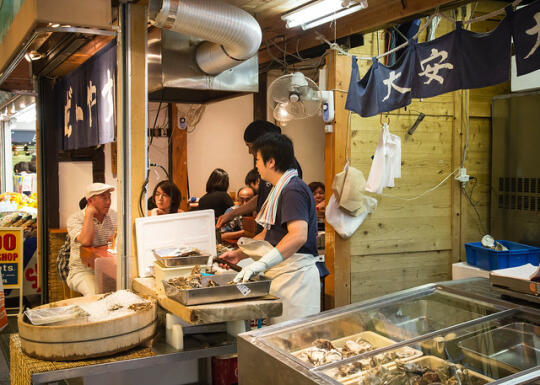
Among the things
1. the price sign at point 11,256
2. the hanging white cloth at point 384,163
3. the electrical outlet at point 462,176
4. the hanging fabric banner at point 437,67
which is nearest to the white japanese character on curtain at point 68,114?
the price sign at point 11,256

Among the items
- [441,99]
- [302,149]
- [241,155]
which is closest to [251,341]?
[441,99]

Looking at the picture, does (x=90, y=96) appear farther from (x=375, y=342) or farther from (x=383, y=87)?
(x=375, y=342)

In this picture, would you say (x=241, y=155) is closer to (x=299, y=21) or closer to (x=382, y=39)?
(x=382, y=39)

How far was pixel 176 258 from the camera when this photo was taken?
3818 millimetres

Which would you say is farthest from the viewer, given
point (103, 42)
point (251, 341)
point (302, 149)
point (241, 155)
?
point (241, 155)

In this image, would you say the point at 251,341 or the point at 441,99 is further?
the point at 441,99

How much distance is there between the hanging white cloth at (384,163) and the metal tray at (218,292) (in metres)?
2.84

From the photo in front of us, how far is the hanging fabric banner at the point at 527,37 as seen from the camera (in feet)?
12.0

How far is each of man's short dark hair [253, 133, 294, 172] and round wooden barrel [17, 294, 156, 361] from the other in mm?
1577

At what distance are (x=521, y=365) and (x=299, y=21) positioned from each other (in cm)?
387

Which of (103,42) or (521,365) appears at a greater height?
(103,42)

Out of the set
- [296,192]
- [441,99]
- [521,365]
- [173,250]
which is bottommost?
[521,365]

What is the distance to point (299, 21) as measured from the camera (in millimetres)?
5242

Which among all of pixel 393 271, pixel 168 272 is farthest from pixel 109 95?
pixel 393 271
